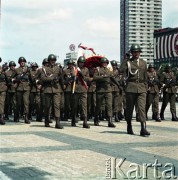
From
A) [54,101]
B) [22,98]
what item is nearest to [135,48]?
[54,101]

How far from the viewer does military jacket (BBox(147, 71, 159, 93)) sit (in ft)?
55.4

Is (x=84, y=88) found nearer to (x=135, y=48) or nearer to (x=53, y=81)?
(x=53, y=81)

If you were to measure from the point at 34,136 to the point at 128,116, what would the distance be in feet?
7.78

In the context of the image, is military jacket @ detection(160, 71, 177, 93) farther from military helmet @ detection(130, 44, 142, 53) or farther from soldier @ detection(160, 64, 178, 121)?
military helmet @ detection(130, 44, 142, 53)

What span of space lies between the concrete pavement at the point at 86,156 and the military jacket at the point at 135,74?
1.11m

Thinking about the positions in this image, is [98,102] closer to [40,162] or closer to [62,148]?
[62,148]

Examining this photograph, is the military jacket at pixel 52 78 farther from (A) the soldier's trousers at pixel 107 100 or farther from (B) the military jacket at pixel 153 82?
(B) the military jacket at pixel 153 82

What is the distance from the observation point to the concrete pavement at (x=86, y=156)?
6516 millimetres

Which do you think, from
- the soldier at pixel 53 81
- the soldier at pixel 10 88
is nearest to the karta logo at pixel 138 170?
the soldier at pixel 53 81

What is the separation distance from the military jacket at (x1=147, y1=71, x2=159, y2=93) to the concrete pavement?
5.27m

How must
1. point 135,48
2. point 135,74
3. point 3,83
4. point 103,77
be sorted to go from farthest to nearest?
point 3,83 → point 103,77 → point 135,74 → point 135,48

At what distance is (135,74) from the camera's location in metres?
11.6

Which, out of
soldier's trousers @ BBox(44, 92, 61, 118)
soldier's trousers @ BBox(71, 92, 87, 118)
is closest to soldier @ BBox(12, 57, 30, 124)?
soldier's trousers @ BBox(44, 92, 61, 118)

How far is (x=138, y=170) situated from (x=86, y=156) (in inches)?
56.6
